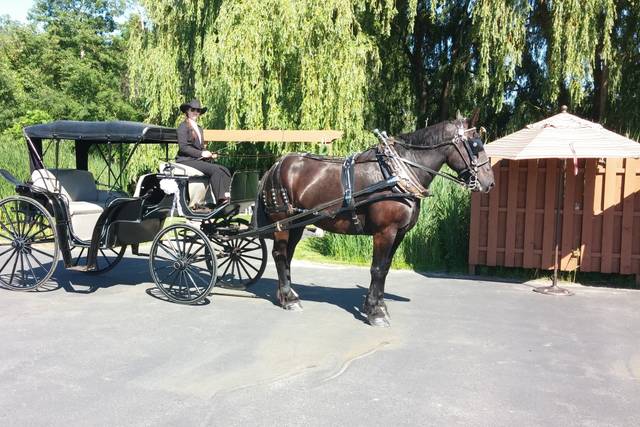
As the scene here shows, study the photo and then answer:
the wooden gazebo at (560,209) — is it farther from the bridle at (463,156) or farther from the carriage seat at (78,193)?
the carriage seat at (78,193)

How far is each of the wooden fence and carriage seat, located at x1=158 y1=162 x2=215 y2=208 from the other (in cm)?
439

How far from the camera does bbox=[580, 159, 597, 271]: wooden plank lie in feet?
29.0

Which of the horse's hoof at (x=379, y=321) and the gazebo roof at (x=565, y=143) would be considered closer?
the horse's hoof at (x=379, y=321)

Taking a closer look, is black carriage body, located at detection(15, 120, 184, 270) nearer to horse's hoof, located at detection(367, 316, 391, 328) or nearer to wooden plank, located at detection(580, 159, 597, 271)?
horse's hoof, located at detection(367, 316, 391, 328)

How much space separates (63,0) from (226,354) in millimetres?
45178

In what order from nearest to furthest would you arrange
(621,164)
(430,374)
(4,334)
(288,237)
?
1. (430,374)
2. (4,334)
3. (288,237)
4. (621,164)

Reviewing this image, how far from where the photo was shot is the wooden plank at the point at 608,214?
8742mm

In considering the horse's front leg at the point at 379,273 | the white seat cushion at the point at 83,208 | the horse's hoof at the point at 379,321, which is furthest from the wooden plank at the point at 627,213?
the white seat cushion at the point at 83,208

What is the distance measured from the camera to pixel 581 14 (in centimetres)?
1277

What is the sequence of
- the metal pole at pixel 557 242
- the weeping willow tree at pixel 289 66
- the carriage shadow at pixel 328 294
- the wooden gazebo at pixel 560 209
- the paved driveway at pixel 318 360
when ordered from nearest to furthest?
the paved driveway at pixel 318 360, the carriage shadow at pixel 328 294, the metal pole at pixel 557 242, the wooden gazebo at pixel 560 209, the weeping willow tree at pixel 289 66

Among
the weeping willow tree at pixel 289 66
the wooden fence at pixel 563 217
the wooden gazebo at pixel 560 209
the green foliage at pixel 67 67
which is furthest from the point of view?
the green foliage at pixel 67 67

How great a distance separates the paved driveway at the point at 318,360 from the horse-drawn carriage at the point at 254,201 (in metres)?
0.53

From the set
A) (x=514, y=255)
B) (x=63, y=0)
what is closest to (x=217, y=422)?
(x=514, y=255)

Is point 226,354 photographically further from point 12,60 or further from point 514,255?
point 12,60
